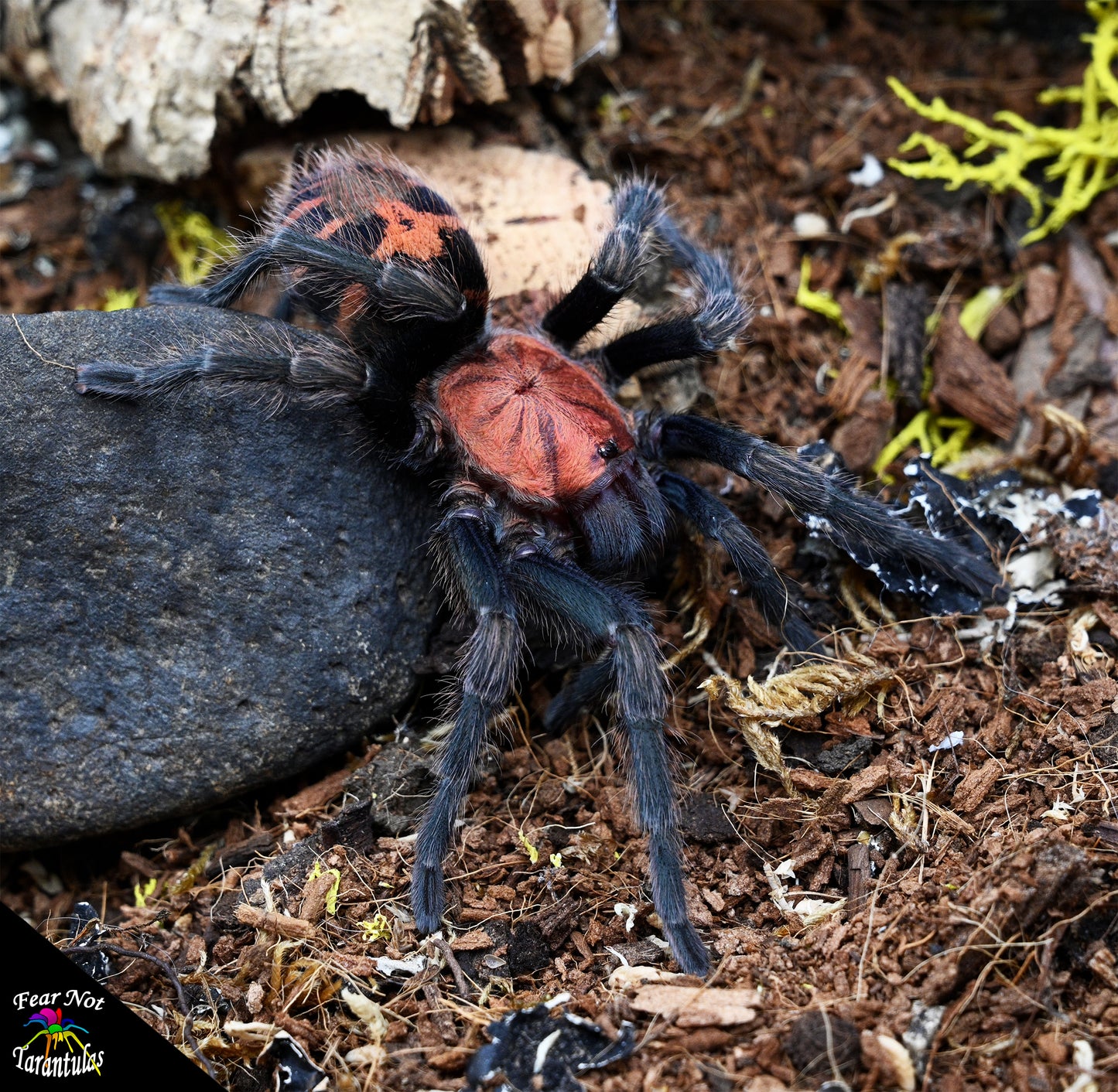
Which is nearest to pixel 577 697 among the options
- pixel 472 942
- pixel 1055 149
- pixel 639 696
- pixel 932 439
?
pixel 639 696

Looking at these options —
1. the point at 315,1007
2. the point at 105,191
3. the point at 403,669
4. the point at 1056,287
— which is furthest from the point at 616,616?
the point at 105,191

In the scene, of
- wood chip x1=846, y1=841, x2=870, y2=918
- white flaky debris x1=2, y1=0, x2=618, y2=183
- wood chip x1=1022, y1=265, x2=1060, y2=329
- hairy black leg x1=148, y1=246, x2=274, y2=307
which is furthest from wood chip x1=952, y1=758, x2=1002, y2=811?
white flaky debris x1=2, y1=0, x2=618, y2=183

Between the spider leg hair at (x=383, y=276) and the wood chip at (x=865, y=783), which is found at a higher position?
the spider leg hair at (x=383, y=276)

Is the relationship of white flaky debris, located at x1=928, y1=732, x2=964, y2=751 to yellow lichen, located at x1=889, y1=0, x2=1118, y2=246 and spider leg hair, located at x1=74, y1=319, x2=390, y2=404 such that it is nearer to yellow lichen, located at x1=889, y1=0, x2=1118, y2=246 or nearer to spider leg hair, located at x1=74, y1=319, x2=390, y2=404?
spider leg hair, located at x1=74, y1=319, x2=390, y2=404

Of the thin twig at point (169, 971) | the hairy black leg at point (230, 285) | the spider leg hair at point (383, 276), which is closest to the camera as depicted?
the thin twig at point (169, 971)

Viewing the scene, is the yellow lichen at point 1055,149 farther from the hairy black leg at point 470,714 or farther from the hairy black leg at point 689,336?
the hairy black leg at point 470,714

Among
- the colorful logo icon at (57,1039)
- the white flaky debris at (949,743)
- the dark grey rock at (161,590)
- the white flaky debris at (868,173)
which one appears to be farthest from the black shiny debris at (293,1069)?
Result: the white flaky debris at (868,173)

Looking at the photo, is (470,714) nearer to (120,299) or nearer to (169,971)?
(169,971)
